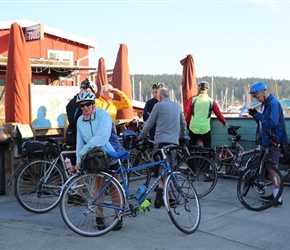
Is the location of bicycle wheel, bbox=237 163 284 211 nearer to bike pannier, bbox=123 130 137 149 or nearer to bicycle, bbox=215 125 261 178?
bike pannier, bbox=123 130 137 149

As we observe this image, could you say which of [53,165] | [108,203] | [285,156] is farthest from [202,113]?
[108,203]

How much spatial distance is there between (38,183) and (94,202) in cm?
149

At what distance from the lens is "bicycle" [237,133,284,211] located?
20.2ft

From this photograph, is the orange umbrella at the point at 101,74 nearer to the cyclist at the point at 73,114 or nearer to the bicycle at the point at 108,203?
the cyclist at the point at 73,114

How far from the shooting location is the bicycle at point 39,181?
602 centimetres

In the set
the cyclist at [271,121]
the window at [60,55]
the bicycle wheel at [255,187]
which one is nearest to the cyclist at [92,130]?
the bicycle wheel at [255,187]

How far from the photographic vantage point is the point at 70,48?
76.0ft

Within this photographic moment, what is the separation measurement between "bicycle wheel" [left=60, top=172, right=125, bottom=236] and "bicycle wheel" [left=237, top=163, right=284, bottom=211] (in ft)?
7.24

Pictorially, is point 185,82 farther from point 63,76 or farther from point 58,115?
point 63,76

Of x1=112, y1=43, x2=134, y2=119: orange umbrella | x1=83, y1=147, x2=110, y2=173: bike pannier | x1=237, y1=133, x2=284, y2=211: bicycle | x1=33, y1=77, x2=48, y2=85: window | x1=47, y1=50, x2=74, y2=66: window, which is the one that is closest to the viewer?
x1=83, y1=147, x2=110, y2=173: bike pannier

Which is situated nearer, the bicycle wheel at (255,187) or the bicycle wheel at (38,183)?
the bicycle wheel at (38,183)

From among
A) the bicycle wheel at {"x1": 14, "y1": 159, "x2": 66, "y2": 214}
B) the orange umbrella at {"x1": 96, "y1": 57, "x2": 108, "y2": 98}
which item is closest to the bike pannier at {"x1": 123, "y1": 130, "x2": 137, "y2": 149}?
the bicycle wheel at {"x1": 14, "y1": 159, "x2": 66, "y2": 214}

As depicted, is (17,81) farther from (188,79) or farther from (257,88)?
(188,79)

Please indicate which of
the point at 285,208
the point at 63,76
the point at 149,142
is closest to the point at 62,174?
the point at 149,142
